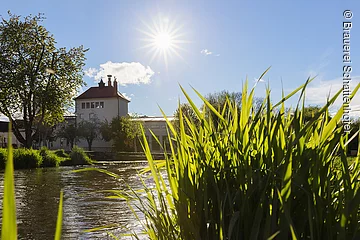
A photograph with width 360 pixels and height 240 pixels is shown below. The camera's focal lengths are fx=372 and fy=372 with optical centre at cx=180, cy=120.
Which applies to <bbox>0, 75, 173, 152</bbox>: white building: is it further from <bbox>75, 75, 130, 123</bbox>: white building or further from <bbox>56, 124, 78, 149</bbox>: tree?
Result: <bbox>56, 124, 78, 149</bbox>: tree

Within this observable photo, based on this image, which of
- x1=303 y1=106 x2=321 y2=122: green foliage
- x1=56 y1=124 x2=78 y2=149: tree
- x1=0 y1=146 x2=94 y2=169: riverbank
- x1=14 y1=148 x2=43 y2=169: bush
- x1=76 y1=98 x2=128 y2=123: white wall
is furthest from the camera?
x1=76 y1=98 x2=128 y2=123: white wall

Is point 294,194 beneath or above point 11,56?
beneath

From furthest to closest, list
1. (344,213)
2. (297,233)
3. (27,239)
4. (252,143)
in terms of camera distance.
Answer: (27,239) → (252,143) → (297,233) → (344,213)

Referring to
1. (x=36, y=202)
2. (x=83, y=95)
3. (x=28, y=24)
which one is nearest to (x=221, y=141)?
(x=36, y=202)

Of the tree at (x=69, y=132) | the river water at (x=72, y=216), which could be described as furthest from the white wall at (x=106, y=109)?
the river water at (x=72, y=216)

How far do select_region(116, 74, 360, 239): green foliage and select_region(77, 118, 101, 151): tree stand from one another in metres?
42.4

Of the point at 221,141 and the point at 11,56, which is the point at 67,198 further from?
the point at 11,56

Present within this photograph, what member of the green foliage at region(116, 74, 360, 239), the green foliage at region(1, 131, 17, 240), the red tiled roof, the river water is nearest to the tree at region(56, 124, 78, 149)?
the red tiled roof

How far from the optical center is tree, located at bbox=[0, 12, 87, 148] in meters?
21.6

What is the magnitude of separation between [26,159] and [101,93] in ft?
121

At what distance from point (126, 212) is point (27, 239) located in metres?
1.37

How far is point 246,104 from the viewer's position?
4.36 ft

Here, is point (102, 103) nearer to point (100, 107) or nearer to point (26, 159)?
point (100, 107)

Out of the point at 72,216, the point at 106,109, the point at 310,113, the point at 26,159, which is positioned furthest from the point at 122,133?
the point at 310,113
